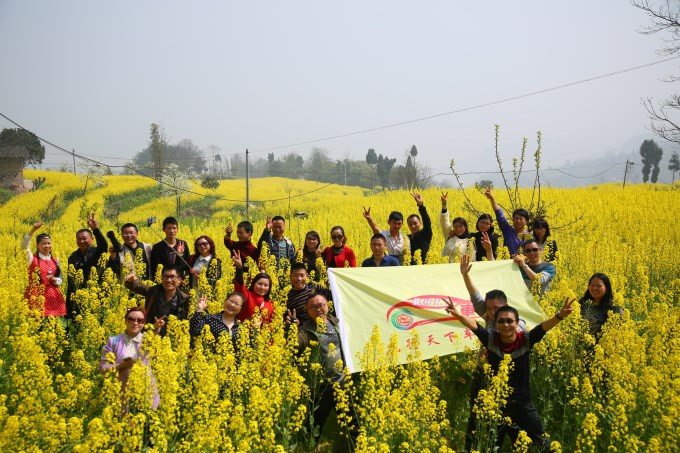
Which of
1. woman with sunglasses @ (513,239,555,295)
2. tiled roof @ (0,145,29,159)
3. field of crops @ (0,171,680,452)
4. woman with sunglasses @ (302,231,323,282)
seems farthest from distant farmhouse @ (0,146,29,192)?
woman with sunglasses @ (513,239,555,295)

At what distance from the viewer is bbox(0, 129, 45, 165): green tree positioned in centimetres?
5044

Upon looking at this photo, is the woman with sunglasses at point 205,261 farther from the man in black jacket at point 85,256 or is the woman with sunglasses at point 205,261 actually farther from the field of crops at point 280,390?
the man in black jacket at point 85,256

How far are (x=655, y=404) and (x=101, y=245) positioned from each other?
688 centimetres

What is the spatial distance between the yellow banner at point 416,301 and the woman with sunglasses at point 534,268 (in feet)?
0.56

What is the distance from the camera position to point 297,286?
231 inches

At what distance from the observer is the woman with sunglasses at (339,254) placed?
Result: 739cm

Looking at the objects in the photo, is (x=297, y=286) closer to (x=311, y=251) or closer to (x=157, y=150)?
(x=311, y=251)

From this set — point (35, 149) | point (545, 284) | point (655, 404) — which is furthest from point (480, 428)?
point (35, 149)

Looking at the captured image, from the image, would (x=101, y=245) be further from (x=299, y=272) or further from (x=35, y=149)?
(x=35, y=149)

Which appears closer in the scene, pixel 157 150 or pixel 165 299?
pixel 165 299

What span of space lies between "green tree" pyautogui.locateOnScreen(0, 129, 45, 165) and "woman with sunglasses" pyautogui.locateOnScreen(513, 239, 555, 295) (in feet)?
178

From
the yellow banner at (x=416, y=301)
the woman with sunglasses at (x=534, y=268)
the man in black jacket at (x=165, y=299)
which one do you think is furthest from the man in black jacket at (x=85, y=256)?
the woman with sunglasses at (x=534, y=268)

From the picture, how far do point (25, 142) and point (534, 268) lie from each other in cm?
5674

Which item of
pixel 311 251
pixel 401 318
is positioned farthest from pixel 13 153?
pixel 401 318
